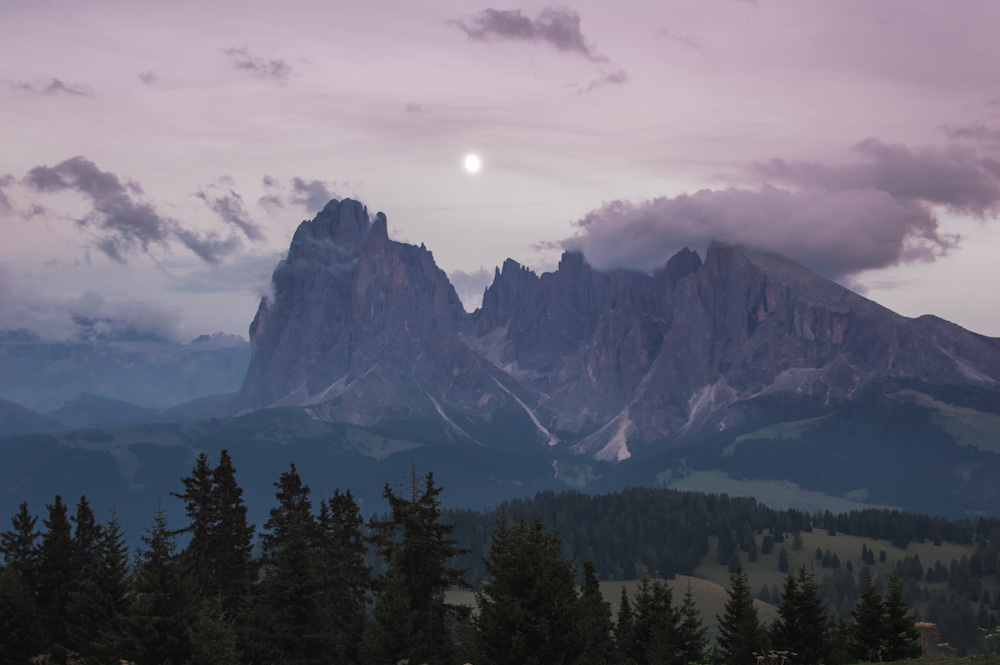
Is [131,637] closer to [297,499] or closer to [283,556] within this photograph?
[283,556]

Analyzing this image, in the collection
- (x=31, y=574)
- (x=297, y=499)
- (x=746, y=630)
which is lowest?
(x=746, y=630)

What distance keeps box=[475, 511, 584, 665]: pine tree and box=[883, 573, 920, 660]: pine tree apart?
23.4 meters

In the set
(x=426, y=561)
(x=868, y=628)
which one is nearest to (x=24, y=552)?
(x=426, y=561)

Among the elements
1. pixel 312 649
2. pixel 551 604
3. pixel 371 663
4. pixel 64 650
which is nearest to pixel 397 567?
pixel 371 663

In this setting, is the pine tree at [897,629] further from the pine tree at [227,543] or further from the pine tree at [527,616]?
the pine tree at [227,543]

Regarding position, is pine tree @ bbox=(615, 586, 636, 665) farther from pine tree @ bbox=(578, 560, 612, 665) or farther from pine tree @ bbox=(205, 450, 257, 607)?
pine tree @ bbox=(205, 450, 257, 607)

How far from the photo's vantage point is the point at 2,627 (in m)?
58.1

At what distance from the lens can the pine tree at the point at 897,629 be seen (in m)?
58.2

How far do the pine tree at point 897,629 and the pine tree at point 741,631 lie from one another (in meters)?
8.55

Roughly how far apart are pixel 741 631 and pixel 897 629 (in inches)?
452

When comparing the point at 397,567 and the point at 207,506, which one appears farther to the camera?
the point at 207,506

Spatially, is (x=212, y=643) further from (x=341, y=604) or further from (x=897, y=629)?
(x=897, y=629)

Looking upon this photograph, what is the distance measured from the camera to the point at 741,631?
68.3 metres

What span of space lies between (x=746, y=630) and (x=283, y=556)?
112 ft
